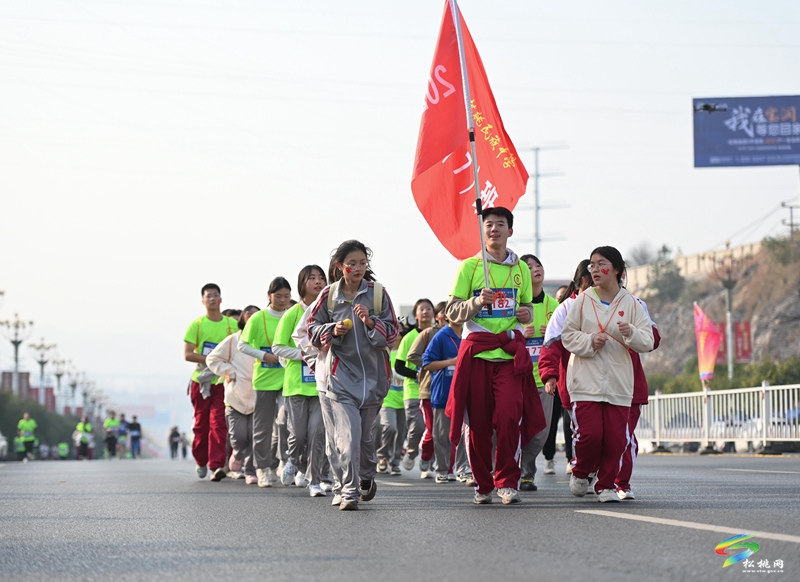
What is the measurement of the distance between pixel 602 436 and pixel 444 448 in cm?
411

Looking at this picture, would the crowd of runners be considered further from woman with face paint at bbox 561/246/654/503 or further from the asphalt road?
the asphalt road

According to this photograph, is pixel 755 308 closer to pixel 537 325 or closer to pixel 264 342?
pixel 264 342

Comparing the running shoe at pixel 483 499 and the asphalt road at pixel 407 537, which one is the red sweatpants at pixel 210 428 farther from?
the running shoe at pixel 483 499

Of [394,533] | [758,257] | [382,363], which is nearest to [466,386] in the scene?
[382,363]

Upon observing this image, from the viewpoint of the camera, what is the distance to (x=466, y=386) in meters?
9.00

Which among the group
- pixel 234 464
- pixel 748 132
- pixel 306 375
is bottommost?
pixel 234 464

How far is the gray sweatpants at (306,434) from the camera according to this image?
35.1ft

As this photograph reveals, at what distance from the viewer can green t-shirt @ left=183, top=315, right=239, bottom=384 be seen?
14.8 meters

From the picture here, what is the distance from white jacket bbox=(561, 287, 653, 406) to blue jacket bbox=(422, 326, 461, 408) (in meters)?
3.69

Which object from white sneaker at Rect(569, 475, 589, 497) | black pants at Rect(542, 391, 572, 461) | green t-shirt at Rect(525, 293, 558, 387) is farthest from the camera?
black pants at Rect(542, 391, 572, 461)

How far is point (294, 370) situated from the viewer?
11188mm

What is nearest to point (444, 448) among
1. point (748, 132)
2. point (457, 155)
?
point (457, 155)

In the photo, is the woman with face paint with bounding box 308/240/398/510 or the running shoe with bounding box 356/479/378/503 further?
the running shoe with bounding box 356/479/378/503

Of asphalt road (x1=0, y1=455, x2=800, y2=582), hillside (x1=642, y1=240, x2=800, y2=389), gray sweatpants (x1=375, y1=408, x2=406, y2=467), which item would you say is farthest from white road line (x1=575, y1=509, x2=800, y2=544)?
hillside (x1=642, y1=240, x2=800, y2=389)
